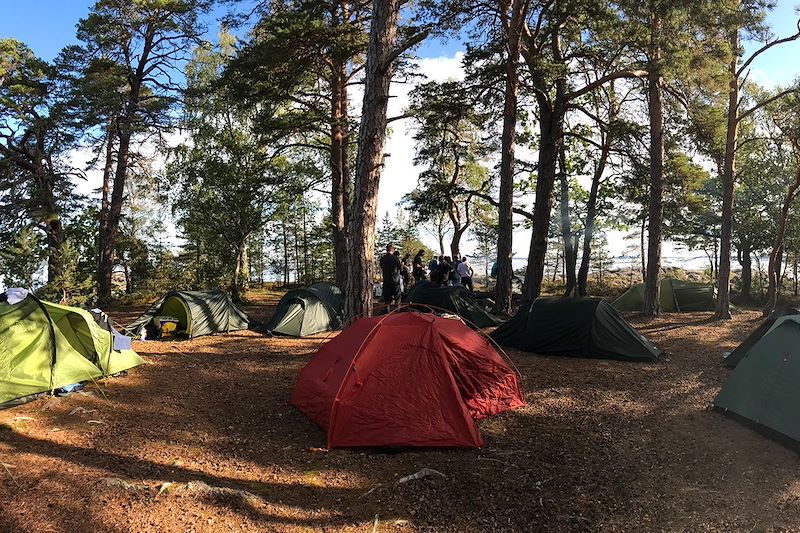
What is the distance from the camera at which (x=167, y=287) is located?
20.8 meters

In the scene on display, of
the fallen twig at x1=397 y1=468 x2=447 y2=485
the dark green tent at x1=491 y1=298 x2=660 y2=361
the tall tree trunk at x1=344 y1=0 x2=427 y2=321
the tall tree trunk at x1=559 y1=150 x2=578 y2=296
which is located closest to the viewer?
the fallen twig at x1=397 y1=468 x2=447 y2=485

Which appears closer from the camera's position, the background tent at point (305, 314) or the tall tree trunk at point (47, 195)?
the background tent at point (305, 314)

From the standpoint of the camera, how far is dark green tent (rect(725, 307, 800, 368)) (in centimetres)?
724

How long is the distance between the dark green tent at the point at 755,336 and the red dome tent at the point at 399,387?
4.59m

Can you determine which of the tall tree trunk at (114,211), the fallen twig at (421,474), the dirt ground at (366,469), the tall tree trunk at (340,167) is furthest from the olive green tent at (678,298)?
the tall tree trunk at (114,211)

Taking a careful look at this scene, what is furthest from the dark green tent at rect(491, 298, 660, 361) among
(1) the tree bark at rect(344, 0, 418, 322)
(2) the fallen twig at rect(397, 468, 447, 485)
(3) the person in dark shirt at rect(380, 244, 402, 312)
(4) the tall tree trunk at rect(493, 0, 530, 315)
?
(2) the fallen twig at rect(397, 468, 447, 485)

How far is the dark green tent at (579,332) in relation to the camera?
28.8ft

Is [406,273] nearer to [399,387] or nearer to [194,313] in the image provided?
[194,313]

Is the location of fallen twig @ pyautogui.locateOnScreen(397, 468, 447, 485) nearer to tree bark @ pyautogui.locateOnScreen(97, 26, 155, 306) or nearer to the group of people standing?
the group of people standing

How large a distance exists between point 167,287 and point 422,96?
14.4 meters

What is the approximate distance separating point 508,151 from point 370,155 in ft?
17.8

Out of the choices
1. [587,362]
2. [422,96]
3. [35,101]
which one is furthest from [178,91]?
[587,362]

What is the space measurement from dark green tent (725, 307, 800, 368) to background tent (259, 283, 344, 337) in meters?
8.45

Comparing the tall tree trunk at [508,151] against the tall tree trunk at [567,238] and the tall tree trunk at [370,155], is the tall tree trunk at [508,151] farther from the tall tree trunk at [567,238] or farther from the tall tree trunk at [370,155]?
the tall tree trunk at [567,238]
